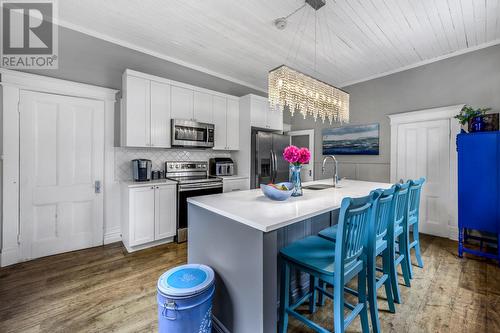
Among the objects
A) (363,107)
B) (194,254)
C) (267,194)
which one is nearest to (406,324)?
(267,194)

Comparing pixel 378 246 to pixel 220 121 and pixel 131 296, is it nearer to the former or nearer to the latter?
pixel 131 296

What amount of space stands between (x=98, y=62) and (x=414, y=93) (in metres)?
5.01

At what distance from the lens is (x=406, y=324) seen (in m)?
1.72

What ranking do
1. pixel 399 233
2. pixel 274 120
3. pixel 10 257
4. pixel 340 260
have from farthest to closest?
pixel 274 120, pixel 10 257, pixel 399 233, pixel 340 260

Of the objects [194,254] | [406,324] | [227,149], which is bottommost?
[406,324]

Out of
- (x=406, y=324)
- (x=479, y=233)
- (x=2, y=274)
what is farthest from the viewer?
(x=479, y=233)

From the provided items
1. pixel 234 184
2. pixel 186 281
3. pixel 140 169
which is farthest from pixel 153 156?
pixel 186 281

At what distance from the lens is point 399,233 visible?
217 cm

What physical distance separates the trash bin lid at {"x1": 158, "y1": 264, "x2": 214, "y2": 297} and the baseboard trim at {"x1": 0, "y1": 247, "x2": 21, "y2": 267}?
8.14 feet

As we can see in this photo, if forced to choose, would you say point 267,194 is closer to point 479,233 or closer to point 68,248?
point 68,248

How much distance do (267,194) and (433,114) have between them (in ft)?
11.2

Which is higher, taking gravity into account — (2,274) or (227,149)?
(227,149)

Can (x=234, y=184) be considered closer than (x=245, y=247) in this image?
No

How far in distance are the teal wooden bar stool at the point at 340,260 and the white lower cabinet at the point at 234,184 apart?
7.56 ft
